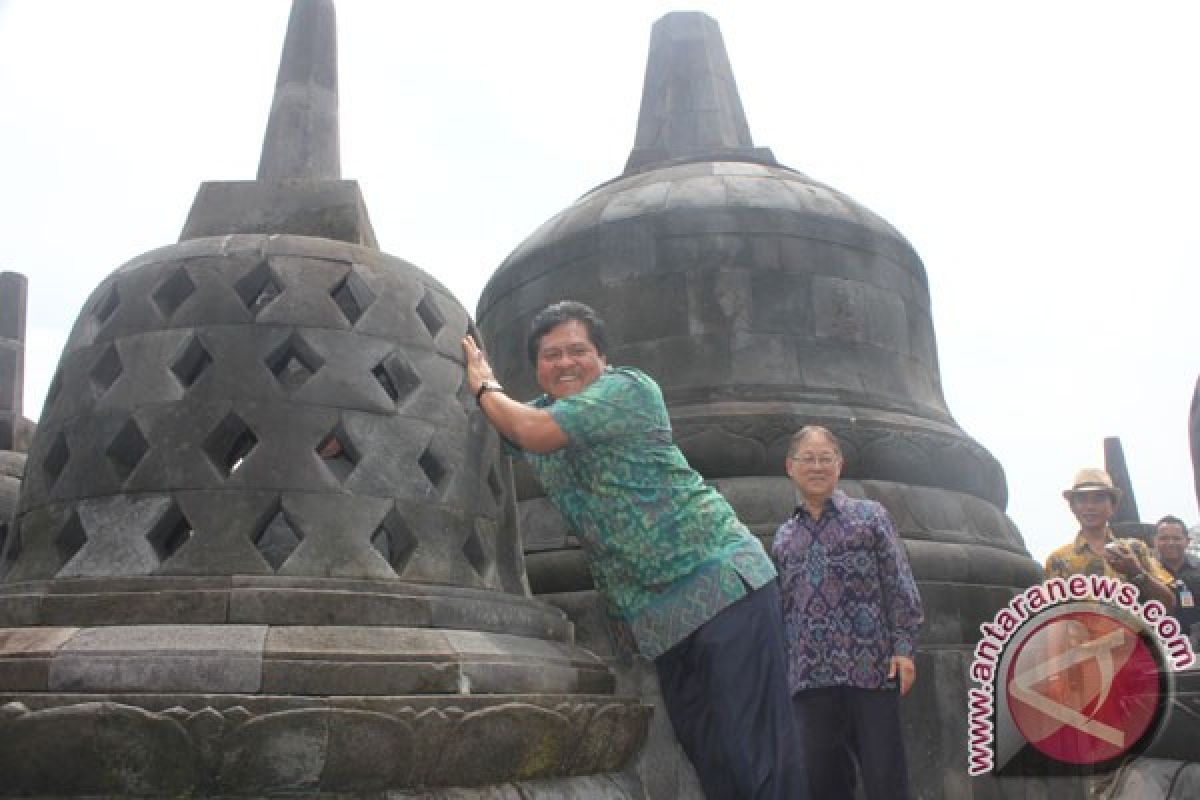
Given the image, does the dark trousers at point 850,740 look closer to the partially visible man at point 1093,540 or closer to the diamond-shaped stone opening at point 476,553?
the diamond-shaped stone opening at point 476,553

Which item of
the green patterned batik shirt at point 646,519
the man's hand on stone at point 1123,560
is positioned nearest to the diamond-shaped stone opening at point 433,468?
the green patterned batik shirt at point 646,519

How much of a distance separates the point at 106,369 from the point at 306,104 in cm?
200

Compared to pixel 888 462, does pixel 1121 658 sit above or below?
below

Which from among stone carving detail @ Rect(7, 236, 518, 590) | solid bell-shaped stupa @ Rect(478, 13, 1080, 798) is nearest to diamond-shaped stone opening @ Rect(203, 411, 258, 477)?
stone carving detail @ Rect(7, 236, 518, 590)

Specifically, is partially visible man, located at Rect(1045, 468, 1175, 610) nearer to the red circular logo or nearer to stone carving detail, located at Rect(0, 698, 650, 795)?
the red circular logo

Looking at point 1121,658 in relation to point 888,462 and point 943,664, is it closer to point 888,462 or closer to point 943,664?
point 943,664

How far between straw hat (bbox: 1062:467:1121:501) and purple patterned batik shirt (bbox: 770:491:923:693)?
6.69 feet

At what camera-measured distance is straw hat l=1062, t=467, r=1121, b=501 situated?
18.9 ft

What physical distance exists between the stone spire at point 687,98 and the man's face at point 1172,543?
5315 millimetres

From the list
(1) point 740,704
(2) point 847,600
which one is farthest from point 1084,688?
(1) point 740,704

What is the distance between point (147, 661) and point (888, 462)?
235 inches

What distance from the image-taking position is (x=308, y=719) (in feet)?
9.34

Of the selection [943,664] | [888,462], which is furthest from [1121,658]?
[888,462]

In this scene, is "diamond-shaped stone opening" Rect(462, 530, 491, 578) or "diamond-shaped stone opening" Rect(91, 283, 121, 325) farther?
"diamond-shaped stone opening" Rect(91, 283, 121, 325)
